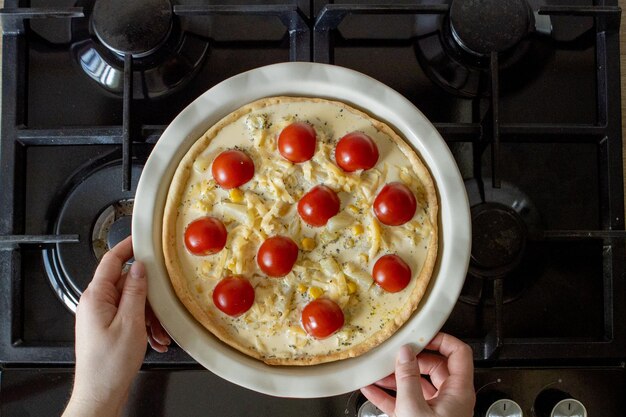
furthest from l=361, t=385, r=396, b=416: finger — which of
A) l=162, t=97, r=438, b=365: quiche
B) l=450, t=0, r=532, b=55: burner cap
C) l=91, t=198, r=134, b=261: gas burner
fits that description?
l=450, t=0, r=532, b=55: burner cap

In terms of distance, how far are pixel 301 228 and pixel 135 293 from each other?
41 centimetres

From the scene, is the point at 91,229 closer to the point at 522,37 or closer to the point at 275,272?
the point at 275,272

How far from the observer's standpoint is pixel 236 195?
1.36m

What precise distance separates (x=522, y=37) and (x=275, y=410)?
3.68 feet

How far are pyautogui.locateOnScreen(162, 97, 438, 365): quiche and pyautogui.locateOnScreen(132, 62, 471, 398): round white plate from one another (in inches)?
1.0

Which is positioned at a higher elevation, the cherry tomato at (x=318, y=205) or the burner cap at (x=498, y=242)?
the cherry tomato at (x=318, y=205)

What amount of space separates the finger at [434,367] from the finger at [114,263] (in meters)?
0.77

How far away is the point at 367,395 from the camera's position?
4.63 ft

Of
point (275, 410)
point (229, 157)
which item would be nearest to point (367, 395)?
point (275, 410)

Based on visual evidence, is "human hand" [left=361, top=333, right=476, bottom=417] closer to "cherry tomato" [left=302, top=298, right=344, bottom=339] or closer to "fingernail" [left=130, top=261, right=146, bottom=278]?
"cherry tomato" [left=302, top=298, right=344, bottom=339]

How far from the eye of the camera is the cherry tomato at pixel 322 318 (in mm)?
1319

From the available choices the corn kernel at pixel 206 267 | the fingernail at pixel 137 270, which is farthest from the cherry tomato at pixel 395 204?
the fingernail at pixel 137 270

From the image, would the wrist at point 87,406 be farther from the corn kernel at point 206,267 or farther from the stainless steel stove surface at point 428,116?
the corn kernel at point 206,267

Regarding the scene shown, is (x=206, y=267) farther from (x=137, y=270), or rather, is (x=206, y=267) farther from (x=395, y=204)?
(x=395, y=204)
